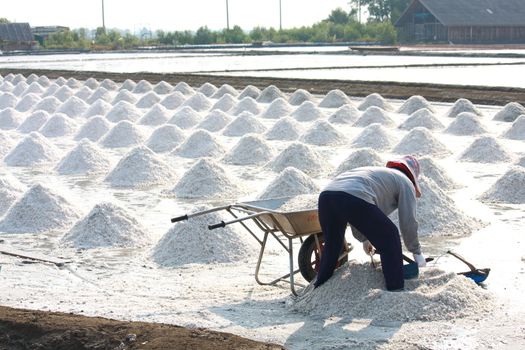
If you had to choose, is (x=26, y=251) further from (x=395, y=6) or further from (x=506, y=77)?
(x=395, y=6)

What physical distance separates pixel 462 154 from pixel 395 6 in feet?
202

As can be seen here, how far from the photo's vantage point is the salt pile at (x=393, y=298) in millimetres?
5402

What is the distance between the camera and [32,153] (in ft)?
42.8

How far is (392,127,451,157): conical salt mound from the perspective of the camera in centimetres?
1251

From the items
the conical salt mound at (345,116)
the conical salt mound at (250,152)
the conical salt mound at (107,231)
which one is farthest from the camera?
the conical salt mound at (345,116)

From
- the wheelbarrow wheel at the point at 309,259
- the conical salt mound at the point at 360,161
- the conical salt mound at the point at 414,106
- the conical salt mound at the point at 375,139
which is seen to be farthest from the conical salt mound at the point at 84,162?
the conical salt mound at the point at 414,106

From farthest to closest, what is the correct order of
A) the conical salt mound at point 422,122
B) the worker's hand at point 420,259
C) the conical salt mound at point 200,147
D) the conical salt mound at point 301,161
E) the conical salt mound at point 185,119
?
the conical salt mound at point 185,119 → the conical salt mound at point 422,122 → the conical salt mound at point 200,147 → the conical salt mound at point 301,161 → the worker's hand at point 420,259

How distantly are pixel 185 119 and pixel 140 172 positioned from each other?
581 cm

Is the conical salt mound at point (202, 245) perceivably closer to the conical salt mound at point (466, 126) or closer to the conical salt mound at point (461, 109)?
the conical salt mound at point (466, 126)

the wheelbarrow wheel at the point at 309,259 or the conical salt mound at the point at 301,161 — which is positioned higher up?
the wheelbarrow wheel at the point at 309,259

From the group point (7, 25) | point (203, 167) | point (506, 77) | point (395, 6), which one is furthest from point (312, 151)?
point (395, 6)

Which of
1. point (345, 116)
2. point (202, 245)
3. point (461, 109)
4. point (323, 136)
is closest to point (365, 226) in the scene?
point (202, 245)

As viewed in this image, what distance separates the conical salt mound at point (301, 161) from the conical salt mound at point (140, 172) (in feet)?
4.02

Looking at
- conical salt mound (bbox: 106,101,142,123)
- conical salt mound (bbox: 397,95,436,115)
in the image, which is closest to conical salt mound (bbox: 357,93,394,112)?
conical salt mound (bbox: 397,95,436,115)
